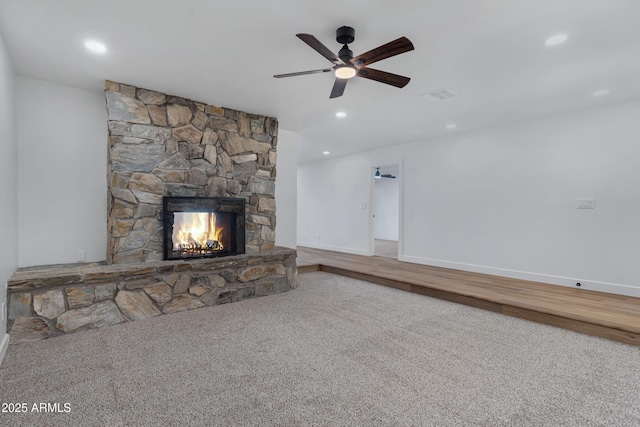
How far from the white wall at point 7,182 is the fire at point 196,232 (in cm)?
136

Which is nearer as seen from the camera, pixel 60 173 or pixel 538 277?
pixel 60 173

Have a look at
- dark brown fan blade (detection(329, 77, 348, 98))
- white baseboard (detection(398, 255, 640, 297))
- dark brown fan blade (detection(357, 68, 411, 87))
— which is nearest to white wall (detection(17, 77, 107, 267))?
dark brown fan blade (detection(329, 77, 348, 98))

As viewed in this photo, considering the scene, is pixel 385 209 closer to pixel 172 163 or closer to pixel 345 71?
pixel 172 163

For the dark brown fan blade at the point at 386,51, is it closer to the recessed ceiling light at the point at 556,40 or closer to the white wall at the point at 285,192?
the recessed ceiling light at the point at 556,40

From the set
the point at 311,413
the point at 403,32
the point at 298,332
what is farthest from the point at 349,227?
the point at 311,413

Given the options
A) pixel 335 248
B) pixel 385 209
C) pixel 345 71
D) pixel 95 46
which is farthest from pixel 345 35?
pixel 385 209

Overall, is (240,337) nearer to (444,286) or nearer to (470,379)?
(470,379)

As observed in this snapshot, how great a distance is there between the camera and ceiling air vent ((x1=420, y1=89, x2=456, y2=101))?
359 centimetres

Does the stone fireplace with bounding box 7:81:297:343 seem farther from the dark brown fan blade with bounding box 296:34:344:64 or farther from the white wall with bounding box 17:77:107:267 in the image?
the dark brown fan blade with bounding box 296:34:344:64

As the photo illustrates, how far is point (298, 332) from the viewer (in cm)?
294

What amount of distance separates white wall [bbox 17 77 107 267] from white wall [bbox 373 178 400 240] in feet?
27.6

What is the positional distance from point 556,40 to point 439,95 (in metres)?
1.29

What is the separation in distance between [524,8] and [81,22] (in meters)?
3.07

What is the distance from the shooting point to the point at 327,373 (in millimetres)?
2205
